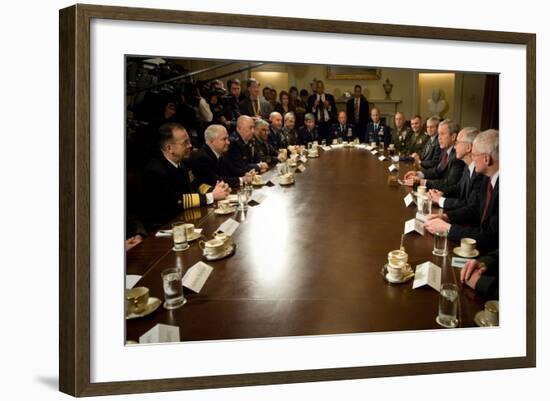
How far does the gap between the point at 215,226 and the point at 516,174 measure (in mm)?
977

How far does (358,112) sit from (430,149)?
257mm

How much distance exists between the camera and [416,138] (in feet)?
4.68

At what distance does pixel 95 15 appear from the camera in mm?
1181

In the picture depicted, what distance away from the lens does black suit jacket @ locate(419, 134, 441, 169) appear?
1411 mm

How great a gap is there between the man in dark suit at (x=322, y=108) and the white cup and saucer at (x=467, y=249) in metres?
0.54

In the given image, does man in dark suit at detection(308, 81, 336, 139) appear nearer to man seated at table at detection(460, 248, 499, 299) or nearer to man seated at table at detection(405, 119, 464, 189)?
man seated at table at detection(405, 119, 464, 189)

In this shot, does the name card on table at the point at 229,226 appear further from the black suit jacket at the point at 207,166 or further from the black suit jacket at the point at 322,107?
the black suit jacket at the point at 322,107

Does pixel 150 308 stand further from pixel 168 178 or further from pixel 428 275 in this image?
pixel 428 275

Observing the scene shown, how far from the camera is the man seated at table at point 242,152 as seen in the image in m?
1.31

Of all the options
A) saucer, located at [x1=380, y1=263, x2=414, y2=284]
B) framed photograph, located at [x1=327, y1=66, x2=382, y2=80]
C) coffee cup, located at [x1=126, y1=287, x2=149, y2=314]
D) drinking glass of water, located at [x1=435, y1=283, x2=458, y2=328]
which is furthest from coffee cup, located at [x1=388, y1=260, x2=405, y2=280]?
coffee cup, located at [x1=126, y1=287, x2=149, y2=314]

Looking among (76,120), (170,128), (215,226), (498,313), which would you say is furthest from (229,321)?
(498,313)

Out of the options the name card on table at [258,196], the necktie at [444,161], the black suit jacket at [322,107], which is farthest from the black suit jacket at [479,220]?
the name card on table at [258,196]

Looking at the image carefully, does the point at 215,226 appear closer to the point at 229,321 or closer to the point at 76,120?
the point at 229,321

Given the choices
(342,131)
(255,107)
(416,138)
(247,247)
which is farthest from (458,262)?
(255,107)
